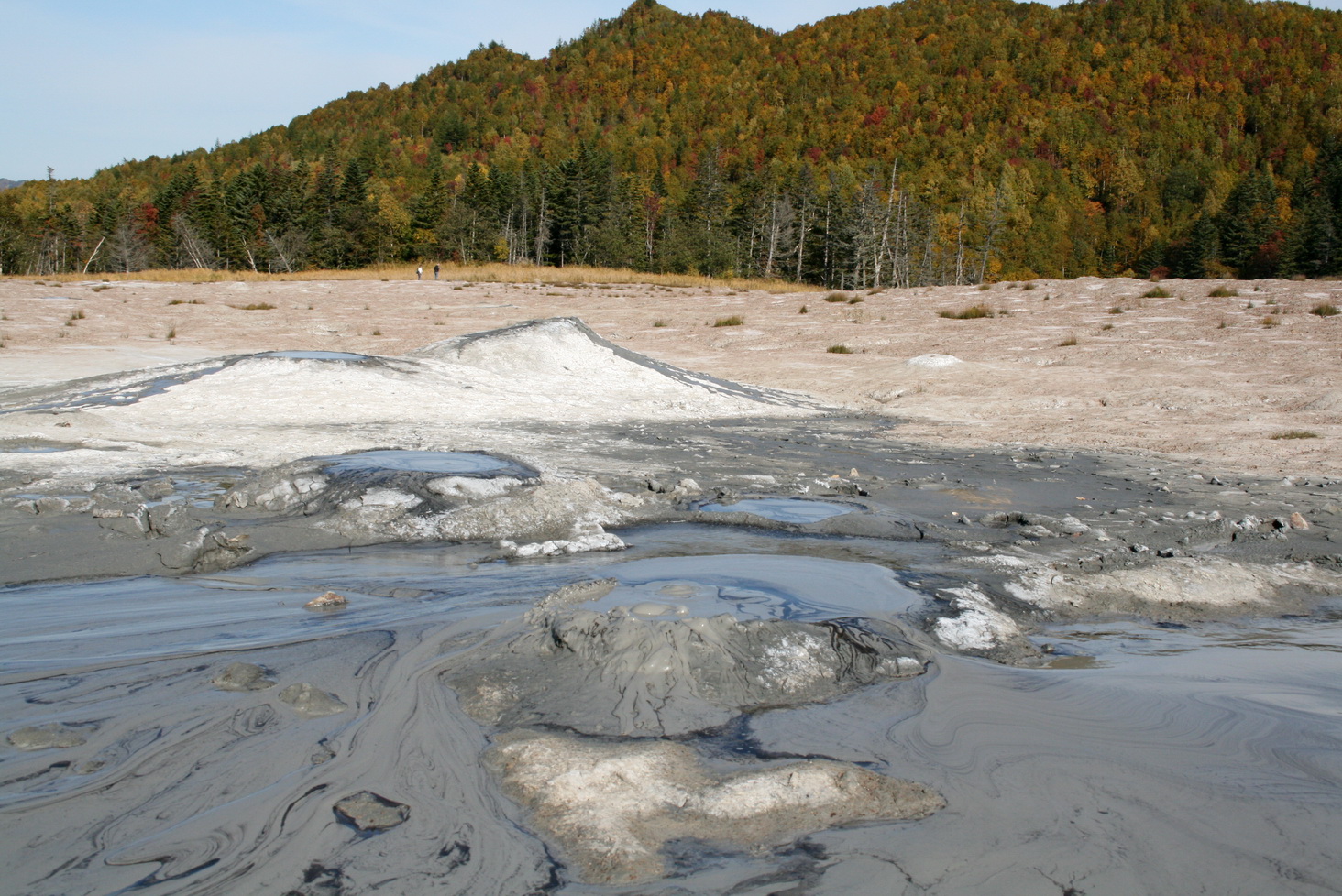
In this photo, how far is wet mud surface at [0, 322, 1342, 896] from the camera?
192 cm

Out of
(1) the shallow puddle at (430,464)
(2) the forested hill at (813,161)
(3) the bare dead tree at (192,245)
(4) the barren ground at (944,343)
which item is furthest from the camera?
(2) the forested hill at (813,161)

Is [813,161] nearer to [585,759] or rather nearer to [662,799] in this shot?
[585,759]

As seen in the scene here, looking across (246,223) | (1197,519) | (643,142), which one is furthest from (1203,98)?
(1197,519)

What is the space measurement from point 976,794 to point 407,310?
69.0ft

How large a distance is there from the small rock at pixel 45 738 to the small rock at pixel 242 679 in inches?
16.6

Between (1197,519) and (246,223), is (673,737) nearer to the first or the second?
(1197,519)

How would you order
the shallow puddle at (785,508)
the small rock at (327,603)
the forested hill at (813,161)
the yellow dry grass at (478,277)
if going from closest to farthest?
the small rock at (327,603)
the shallow puddle at (785,508)
the yellow dry grass at (478,277)
the forested hill at (813,161)

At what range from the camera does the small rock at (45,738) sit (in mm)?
2307

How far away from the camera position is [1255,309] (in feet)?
53.7

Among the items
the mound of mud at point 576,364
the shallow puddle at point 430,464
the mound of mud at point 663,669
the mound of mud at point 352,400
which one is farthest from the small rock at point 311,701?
the mound of mud at point 576,364

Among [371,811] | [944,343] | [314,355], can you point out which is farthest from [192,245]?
[371,811]

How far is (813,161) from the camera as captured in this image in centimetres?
9306

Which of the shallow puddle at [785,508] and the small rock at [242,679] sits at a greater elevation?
the small rock at [242,679]

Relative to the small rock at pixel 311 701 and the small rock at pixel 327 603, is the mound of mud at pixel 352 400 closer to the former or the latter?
the small rock at pixel 327 603
